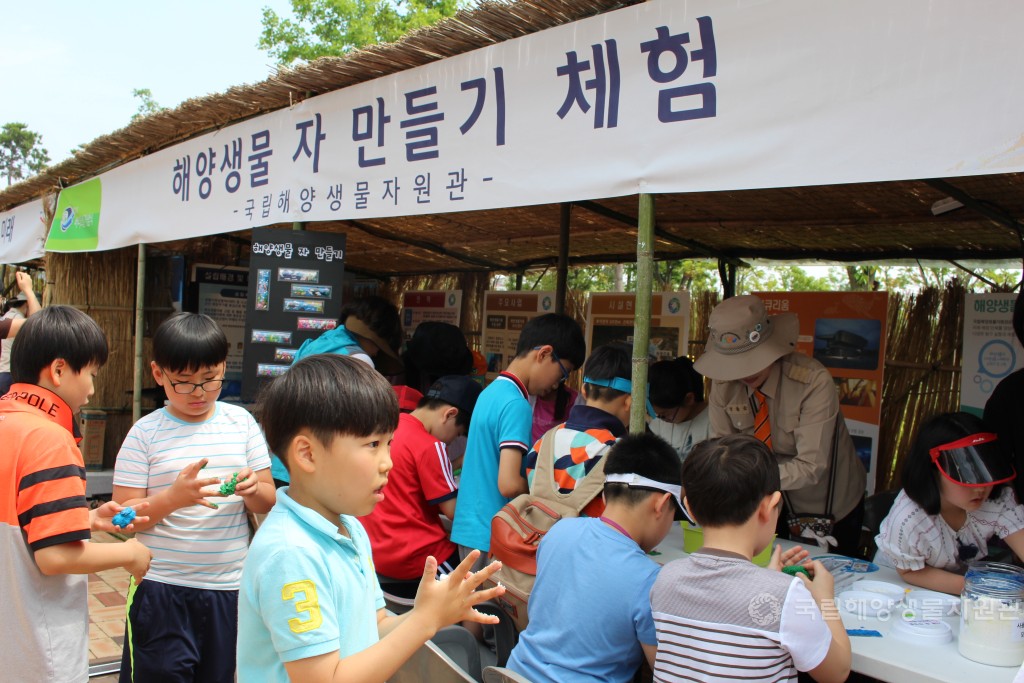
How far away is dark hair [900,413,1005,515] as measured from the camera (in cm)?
232

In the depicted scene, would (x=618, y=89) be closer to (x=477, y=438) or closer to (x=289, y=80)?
(x=477, y=438)

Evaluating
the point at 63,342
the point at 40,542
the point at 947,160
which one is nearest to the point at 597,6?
the point at 947,160

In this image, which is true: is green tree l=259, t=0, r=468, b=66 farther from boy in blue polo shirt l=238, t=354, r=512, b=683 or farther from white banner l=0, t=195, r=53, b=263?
boy in blue polo shirt l=238, t=354, r=512, b=683

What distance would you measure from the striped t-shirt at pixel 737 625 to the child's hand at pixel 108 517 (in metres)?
1.40

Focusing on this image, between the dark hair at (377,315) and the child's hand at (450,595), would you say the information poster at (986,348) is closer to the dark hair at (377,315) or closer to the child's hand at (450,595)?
the dark hair at (377,315)

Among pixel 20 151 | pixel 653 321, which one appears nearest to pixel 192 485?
pixel 653 321

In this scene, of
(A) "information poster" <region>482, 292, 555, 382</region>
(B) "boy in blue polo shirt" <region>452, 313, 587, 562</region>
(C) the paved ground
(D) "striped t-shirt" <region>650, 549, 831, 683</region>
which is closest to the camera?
(D) "striped t-shirt" <region>650, 549, 831, 683</region>

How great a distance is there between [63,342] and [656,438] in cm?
163

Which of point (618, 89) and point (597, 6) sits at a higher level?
point (597, 6)

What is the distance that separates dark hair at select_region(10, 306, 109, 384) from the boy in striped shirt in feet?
5.37

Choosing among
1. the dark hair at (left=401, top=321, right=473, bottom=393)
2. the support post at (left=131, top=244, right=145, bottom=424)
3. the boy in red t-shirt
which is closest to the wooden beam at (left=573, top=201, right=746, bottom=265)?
the dark hair at (left=401, top=321, right=473, bottom=393)

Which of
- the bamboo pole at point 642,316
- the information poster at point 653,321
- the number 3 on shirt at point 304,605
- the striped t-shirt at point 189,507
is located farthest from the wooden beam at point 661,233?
the number 3 on shirt at point 304,605

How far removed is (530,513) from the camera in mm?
2441

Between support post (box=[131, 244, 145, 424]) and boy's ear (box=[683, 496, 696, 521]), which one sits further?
support post (box=[131, 244, 145, 424])
